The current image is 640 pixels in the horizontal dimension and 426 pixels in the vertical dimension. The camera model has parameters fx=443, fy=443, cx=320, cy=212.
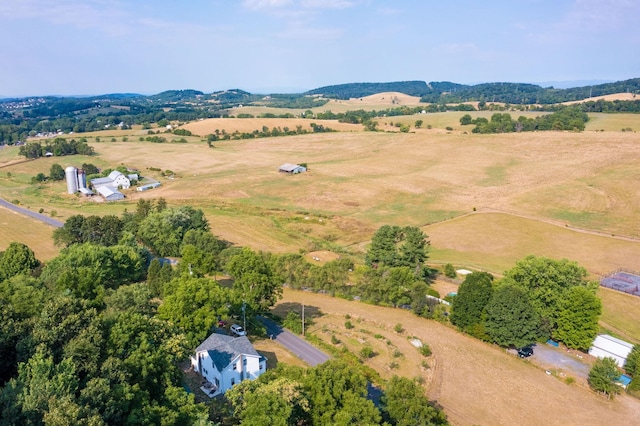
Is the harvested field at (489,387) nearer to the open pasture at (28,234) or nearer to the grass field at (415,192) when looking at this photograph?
the grass field at (415,192)

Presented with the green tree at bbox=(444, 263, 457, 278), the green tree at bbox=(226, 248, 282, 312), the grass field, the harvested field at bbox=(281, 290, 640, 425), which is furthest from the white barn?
the grass field

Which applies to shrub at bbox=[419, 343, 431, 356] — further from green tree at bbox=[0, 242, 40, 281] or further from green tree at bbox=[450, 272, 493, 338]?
green tree at bbox=[0, 242, 40, 281]

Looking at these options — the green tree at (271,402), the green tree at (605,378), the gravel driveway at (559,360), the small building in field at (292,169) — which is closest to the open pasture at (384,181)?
the small building in field at (292,169)

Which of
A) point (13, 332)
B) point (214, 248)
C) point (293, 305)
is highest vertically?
point (13, 332)

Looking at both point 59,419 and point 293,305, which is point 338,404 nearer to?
point 59,419

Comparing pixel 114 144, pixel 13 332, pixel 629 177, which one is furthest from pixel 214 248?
pixel 114 144

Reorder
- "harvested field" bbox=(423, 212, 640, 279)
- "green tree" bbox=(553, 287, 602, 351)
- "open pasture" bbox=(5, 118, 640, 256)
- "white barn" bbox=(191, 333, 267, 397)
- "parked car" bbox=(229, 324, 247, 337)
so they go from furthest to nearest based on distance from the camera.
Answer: "open pasture" bbox=(5, 118, 640, 256), "harvested field" bbox=(423, 212, 640, 279), "parked car" bbox=(229, 324, 247, 337), "green tree" bbox=(553, 287, 602, 351), "white barn" bbox=(191, 333, 267, 397)
